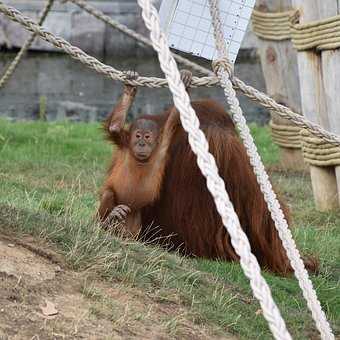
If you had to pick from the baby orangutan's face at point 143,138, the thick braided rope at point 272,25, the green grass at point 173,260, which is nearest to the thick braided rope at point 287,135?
the thick braided rope at point 272,25

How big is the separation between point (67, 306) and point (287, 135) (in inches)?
182

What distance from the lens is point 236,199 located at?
203 inches

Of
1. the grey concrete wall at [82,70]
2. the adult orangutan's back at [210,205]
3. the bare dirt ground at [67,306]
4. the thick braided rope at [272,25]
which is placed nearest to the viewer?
the bare dirt ground at [67,306]

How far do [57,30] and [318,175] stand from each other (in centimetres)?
973

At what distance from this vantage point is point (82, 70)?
1501cm

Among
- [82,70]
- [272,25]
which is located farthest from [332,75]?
[82,70]

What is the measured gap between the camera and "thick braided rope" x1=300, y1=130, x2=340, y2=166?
6.37 meters

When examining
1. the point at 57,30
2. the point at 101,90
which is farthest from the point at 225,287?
the point at 57,30

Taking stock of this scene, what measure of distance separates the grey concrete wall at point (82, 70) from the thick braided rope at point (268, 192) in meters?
8.28

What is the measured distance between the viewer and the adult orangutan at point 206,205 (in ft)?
16.9

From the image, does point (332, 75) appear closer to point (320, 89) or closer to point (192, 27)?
point (320, 89)

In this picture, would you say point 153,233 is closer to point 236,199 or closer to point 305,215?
point 236,199

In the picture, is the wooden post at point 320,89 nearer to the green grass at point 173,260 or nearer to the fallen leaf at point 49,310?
the green grass at point 173,260

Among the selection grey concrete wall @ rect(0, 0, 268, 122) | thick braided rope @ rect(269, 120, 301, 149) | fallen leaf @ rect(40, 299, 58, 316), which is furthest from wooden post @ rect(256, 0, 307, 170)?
fallen leaf @ rect(40, 299, 58, 316)
